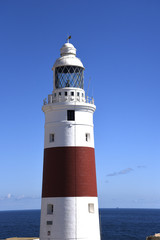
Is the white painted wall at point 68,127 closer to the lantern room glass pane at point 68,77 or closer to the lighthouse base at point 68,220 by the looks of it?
the lantern room glass pane at point 68,77

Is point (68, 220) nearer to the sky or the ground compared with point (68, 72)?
nearer to the ground

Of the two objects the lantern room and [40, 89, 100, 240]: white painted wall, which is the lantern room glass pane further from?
[40, 89, 100, 240]: white painted wall

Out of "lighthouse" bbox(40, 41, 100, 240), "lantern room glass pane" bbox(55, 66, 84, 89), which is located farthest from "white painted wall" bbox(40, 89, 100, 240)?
"lantern room glass pane" bbox(55, 66, 84, 89)

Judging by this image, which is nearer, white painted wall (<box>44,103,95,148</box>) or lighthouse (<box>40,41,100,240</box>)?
lighthouse (<box>40,41,100,240</box>)

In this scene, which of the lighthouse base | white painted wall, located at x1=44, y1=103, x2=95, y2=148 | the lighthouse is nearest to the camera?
the lighthouse base

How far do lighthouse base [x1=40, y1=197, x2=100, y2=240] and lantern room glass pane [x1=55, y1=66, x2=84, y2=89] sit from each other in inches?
269

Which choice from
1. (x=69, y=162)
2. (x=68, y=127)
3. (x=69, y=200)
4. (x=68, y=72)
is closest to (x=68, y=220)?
(x=69, y=200)

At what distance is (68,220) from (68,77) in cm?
845

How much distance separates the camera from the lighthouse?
19.9 metres

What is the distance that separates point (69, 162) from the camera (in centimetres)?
2052

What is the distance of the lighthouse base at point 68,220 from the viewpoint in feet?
64.5

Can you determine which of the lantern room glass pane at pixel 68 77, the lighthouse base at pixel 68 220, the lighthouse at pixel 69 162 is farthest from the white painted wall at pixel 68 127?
the lighthouse base at pixel 68 220

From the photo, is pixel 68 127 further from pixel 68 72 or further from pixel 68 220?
pixel 68 220

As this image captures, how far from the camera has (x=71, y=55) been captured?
893 inches
